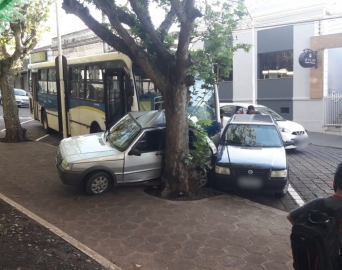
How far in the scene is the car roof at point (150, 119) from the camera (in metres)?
8.10

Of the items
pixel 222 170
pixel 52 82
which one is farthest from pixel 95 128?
pixel 222 170

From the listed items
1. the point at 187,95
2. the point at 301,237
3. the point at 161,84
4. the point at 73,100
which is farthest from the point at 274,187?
the point at 73,100

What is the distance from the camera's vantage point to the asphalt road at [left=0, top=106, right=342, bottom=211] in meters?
7.65

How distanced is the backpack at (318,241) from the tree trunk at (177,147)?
15.1 ft

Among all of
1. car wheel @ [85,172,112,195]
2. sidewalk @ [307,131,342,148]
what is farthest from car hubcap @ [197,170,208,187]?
sidewalk @ [307,131,342,148]

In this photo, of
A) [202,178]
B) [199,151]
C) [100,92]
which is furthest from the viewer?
[100,92]

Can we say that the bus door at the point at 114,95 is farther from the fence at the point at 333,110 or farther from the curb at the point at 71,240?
the fence at the point at 333,110

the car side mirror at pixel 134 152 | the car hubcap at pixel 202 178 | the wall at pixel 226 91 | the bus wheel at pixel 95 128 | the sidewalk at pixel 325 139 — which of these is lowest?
the sidewalk at pixel 325 139

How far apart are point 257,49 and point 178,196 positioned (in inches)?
595

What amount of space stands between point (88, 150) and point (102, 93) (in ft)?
13.1

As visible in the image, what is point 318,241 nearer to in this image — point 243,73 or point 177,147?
point 177,147

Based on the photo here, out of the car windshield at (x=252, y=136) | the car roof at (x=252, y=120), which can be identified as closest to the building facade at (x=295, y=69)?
the car roof at (x=252, y=120)

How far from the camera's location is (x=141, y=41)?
302 inches

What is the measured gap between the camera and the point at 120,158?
24.9 feet
